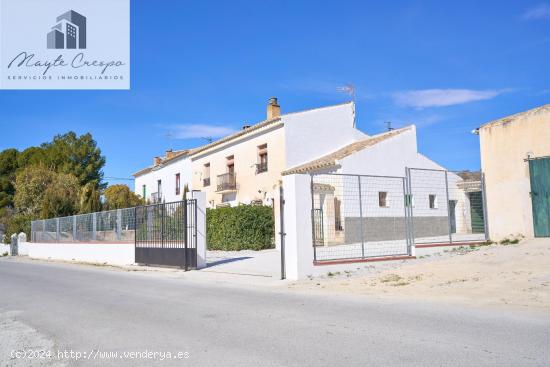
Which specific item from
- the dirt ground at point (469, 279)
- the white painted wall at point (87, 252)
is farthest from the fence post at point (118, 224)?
the dirt ground at point (469, 279)

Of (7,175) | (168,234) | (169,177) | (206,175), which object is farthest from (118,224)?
(7,175)

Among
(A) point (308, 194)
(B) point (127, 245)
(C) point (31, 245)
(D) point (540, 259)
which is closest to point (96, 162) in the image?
(C) point (31, 245)

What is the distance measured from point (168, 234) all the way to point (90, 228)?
896 cm

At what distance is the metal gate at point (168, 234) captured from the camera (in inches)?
637

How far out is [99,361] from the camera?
5.20 m

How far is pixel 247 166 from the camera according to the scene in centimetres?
3142

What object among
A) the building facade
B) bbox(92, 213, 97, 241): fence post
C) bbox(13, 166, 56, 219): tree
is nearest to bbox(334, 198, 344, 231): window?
the building facade

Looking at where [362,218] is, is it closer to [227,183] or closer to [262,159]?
[262,159]

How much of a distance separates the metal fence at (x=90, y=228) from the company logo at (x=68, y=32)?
23.4 ft

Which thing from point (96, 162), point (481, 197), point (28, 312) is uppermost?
point (96, 162)

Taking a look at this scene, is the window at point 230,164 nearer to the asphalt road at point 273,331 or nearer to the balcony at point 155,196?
the balcony at point 155,196

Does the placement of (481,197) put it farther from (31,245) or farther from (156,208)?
(31,245)

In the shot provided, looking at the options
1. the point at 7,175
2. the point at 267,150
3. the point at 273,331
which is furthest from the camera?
the point at 7,175

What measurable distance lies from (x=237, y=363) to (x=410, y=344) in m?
1.95
